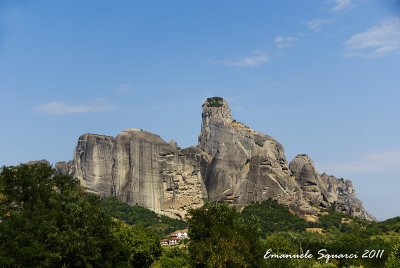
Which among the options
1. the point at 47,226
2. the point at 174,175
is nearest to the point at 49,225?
the point at 47,226

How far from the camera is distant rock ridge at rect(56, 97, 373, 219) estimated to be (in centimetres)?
14812

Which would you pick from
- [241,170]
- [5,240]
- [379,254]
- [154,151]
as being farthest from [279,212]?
[5,240]

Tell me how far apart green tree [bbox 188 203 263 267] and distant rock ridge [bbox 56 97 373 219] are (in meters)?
92.9

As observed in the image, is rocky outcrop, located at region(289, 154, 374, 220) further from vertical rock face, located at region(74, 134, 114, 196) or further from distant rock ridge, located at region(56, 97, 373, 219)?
vertical rock face, located at region(74, 134, 114, 196)

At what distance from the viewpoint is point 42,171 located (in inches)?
1939

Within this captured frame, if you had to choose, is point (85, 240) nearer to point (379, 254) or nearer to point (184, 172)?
point (379, 254)

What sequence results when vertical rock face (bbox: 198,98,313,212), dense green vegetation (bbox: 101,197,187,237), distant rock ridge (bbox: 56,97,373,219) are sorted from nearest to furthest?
1. dense green vegetation (bbox: 101,197,187,237)
2. distant rock ridge (bbox: 56,97,373,219)
3. vertical rock face (bbox: 198,98,313,212)

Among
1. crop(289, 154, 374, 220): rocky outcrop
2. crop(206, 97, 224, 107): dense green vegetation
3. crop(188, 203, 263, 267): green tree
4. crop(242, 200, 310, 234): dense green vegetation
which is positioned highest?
crop(206, 97, 224, 107): dense green vegetation

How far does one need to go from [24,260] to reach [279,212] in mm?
101466

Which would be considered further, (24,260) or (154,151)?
(154,151)

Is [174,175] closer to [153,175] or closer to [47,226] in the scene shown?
[153,175]

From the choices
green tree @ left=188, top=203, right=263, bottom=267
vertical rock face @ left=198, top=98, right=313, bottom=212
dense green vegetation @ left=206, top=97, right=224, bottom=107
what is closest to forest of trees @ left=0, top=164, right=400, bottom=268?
green tree @ left=188, top=203, right=263, bottom=267

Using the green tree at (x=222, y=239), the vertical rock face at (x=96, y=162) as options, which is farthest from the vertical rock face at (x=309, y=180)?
the green tree at (x=222, y=239)

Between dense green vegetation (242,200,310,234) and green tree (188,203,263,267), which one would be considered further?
dense green vegetation (242,200,310,234)
